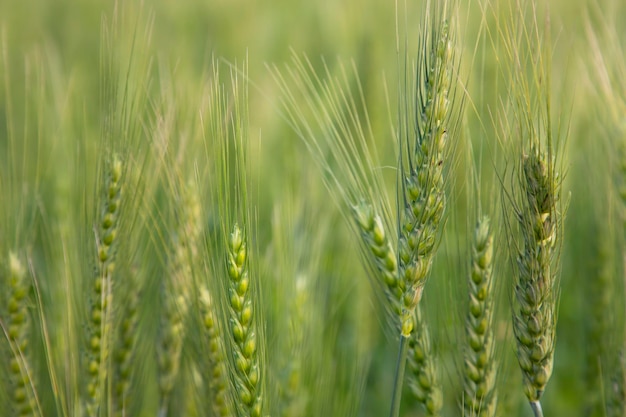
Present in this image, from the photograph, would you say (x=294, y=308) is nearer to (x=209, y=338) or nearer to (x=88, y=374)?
(x=209, y=338)

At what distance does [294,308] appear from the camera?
5.67 ft

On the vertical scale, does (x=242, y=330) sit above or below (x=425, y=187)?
below

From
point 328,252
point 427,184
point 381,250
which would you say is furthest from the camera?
point 328,252

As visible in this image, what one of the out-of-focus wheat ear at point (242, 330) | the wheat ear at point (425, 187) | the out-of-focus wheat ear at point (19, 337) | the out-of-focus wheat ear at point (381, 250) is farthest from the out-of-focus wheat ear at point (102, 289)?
the wheat ear at point (425, 187)

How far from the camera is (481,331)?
4.55 ft

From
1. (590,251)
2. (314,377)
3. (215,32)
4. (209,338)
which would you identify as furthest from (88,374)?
(215,32)

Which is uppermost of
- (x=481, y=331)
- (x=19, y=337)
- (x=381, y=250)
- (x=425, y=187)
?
(x=425, y=187)

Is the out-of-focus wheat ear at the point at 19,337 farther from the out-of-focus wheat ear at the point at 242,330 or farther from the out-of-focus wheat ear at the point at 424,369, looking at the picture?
the out-of-focus wheat ear at the point at 424,369

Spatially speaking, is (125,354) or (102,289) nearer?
(102,289)

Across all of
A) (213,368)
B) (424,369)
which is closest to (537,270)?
(424,369)

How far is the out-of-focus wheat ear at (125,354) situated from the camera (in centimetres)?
170

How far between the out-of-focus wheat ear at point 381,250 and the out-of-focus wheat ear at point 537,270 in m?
0.24

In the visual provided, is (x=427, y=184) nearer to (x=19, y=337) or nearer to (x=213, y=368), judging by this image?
(x=213, y=368)

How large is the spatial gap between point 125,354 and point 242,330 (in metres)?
0.55
